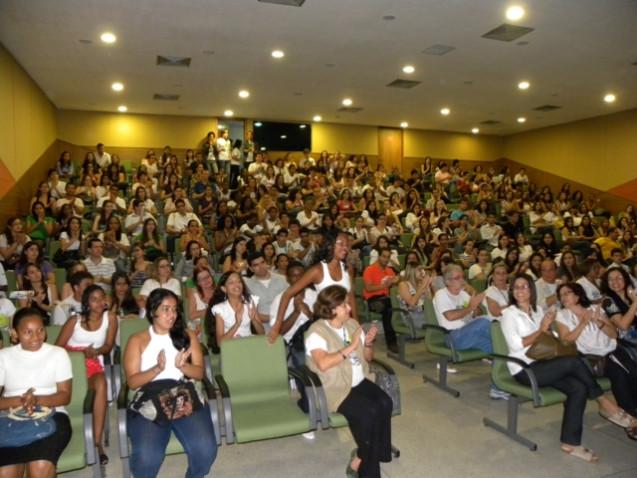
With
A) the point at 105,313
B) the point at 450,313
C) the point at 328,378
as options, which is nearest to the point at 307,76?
the point at 450,313

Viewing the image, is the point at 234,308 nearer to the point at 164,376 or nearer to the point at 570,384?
the point at 164,376

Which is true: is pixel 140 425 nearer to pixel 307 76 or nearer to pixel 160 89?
pixel 307 76

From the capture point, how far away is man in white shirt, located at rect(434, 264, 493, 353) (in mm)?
4492

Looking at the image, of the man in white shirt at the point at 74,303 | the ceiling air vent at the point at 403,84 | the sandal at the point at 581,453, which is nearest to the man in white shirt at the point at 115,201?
the man in white shirt at the point at 74,303

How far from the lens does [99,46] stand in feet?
25.4

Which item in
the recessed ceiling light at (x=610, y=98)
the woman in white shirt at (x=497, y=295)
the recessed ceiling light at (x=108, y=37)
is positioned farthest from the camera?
the recessed ceiling light at (x=610, y=98)

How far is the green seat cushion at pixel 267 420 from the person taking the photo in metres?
2.94

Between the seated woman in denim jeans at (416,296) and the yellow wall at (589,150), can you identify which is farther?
the yellow wall at (589,150)

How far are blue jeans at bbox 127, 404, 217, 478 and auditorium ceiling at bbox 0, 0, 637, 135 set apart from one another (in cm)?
515

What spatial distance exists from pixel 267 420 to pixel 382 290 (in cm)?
324

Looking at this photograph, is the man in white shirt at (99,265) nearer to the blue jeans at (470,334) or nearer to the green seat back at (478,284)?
the blue jeans at (470,334)

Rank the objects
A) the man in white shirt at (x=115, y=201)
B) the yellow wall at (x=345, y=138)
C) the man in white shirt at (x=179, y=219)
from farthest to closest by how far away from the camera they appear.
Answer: the yellow wall at (x=345, y=138) < the man in white shirt at (x=115, y=201) < the man in white shirt at (x=179, y=219)

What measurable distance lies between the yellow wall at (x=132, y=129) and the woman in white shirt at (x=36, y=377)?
1220 centimetres

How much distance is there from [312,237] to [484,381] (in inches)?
141
